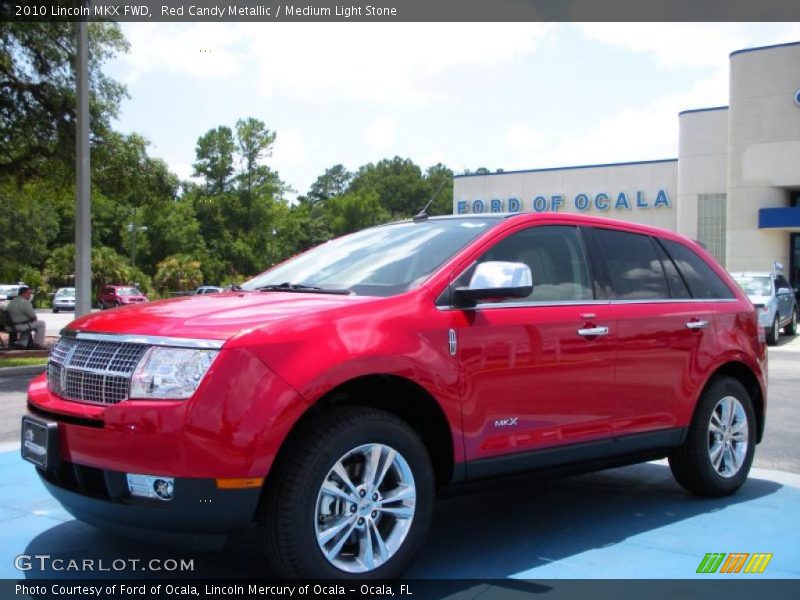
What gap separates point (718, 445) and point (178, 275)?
2291 inches

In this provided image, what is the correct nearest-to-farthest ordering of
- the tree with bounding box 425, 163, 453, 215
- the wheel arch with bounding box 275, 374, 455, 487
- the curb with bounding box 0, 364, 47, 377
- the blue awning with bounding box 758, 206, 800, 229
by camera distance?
the wheel arch with bounding box 275, 374, 455, 487 < the curb with bounding box 0, 364, 47, 377 < the blue awning with bounding box 758, 206, 800, 229 < the tree with bounding box 425, 163, 453, 215

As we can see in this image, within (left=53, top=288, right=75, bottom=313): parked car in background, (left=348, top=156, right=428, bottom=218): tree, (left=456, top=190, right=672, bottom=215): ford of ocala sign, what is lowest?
(left=53, top=288, right=75, bottom=313): parked car in background

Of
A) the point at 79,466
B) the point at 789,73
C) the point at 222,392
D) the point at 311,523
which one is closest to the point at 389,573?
the point at 311,523

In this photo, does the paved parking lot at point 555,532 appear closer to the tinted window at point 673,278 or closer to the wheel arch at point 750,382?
the wheel arch at point 750,382

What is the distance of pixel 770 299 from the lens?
1984 cm

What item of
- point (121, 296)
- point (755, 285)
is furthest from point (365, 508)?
point (121, 296)

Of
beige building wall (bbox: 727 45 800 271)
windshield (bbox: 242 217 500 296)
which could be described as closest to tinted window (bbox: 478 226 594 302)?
windshield (bbox: 242 217 500 296)

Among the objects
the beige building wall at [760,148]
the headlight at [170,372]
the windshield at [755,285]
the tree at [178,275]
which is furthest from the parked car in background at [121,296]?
the headlight at [170,372]

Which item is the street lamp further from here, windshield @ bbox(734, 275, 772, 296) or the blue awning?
windshield @ bbox(734, 275, 772, 296)

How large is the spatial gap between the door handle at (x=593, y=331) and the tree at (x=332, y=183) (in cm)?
14201

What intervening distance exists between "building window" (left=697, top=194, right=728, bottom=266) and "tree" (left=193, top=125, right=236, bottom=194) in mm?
42372

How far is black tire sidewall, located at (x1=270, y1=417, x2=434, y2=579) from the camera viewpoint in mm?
3369

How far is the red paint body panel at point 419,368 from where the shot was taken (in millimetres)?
3281

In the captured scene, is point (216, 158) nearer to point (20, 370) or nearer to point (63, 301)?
point (63, 301)
